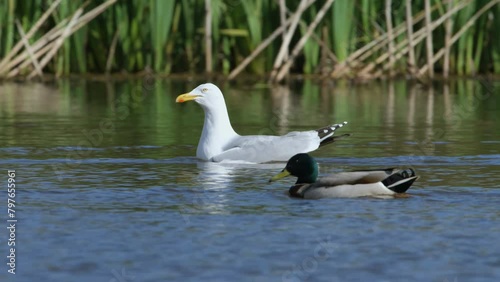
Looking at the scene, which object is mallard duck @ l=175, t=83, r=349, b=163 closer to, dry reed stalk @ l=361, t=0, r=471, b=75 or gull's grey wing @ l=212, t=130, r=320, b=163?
gull's grey wing @ l=212, t=130, r=320, b=163

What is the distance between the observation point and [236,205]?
385 inches

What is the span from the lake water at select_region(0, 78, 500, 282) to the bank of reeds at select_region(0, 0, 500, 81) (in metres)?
4.29

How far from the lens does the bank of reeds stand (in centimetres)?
2273

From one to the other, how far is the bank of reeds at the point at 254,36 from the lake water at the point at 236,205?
4.29 m

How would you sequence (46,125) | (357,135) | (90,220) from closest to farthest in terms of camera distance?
(90,220), (357,135), (46,125)

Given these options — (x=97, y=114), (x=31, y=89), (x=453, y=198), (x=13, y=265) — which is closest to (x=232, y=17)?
(x=31, y=89)

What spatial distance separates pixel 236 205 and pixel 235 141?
3.17 metres

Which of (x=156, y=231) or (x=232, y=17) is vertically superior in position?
(x=232, y=17)

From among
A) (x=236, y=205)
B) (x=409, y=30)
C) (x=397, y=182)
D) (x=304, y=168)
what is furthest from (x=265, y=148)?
(x=409, y=30)

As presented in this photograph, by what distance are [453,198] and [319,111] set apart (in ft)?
29.4

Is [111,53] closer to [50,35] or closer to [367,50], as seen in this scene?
[50,35]

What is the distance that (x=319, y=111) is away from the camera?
18922mm

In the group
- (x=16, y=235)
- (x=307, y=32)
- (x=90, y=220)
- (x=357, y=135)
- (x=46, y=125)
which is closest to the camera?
(x=16, y=235)

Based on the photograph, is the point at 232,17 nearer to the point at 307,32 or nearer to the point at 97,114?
the point at 307,32
